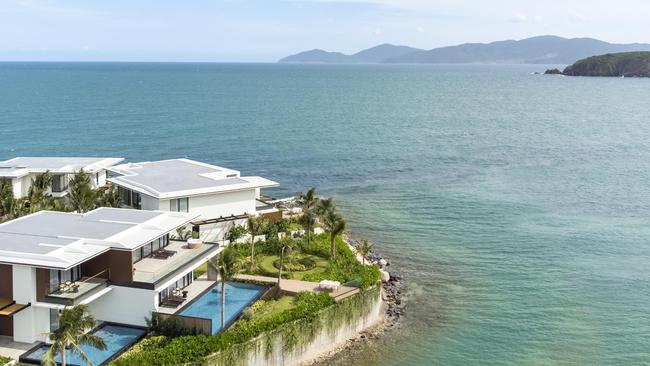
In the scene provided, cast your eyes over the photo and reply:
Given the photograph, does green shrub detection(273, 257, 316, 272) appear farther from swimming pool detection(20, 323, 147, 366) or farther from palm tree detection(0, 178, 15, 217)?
palm tree detection(0, 178, 15, 217)

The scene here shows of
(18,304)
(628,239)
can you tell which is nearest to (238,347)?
(18,304)

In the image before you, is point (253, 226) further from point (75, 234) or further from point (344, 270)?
point (75, 234)

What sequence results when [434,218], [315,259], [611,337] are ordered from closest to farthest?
[611,337] → [315,259] → [434,218]

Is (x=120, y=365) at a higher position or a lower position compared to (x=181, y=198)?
lower

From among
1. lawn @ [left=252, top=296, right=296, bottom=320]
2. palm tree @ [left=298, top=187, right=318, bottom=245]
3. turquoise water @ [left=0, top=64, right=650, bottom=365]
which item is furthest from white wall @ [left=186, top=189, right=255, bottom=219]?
turquoise water @ [left=0, top=64, right=650, bottom=365]

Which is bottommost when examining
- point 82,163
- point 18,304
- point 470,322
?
point 470,322

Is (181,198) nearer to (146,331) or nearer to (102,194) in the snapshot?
(102,194)

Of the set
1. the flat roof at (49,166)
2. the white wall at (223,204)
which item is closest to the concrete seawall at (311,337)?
the white wall at (223,204)
